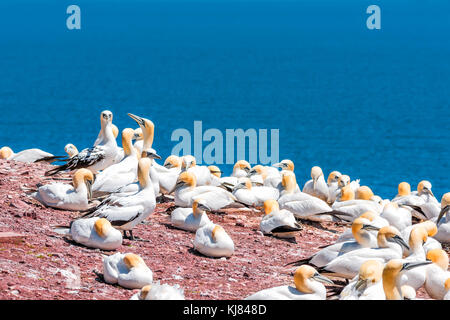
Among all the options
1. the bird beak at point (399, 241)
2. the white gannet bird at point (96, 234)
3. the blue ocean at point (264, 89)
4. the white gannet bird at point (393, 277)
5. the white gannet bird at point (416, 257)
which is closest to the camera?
the white gannet bird at point (393, 277)

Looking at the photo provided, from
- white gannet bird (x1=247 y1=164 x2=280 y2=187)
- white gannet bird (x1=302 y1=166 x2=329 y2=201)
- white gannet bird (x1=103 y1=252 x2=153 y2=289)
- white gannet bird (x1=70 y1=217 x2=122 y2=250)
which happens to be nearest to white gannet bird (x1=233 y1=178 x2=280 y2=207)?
white gannet bird (x1=247 y1=164 x2=280 y2=187)

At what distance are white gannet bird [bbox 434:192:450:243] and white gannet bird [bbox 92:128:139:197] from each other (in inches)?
170

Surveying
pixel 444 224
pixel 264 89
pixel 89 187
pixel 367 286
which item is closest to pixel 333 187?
pixel 444 224

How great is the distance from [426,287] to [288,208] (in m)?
3.62

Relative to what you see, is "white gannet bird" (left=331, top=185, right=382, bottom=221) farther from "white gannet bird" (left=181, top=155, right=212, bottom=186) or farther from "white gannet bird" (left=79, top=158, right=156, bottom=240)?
"white gannet bird" (left=79, top=158, right=156, bottom=240)

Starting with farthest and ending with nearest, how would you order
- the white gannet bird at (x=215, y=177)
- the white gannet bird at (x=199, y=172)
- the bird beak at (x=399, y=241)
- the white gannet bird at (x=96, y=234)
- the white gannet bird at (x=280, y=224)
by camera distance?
the white gannet bird at (x=215, y=177) → the white gannet bird at (x=199, y=172) → the white gannet bird at (x=280, y=224) → the white gannet bird at (x=96, y=234) → the bird beak at (x=399, y=241)

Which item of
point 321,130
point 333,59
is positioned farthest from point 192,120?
point 333,59

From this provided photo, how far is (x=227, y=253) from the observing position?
9711mm

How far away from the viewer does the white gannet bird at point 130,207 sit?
980 cm

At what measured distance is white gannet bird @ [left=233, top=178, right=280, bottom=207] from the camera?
41.9 ft

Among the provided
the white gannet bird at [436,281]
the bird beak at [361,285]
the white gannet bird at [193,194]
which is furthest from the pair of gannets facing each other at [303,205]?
the bird beak at [361,285]

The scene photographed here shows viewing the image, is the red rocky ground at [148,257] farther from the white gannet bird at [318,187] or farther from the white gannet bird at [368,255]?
the white gannet bird at [318,187]

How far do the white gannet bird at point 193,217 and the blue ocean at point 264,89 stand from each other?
51.2 ft

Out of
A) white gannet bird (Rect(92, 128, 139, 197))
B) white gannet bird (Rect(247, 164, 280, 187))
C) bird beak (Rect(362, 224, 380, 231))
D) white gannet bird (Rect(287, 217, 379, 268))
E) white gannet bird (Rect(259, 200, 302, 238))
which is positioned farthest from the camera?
white gannet bird (Rect(247, 164, 280, 187))
